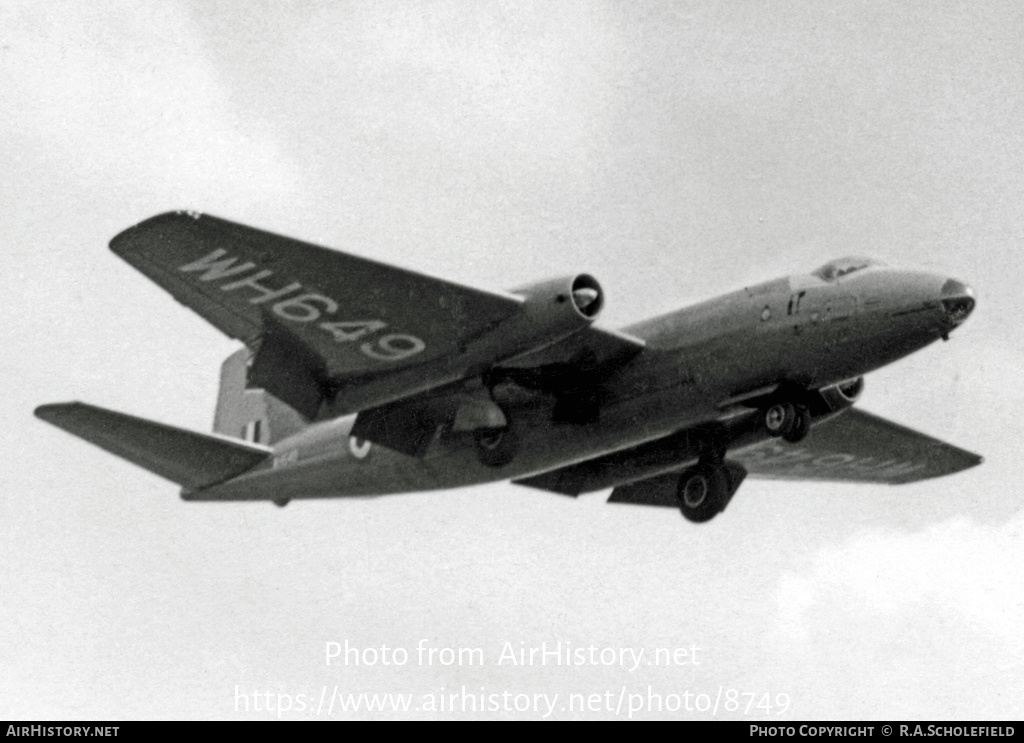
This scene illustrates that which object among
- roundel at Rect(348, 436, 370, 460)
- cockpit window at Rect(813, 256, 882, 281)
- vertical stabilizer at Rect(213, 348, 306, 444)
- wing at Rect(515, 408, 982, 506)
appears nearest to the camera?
cockpit window at Rect(813, 256, 882, 281)

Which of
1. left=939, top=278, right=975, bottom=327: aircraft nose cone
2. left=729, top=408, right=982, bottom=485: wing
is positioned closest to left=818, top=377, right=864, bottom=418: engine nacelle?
left=729, top=408, right=982, bottom=485: wing

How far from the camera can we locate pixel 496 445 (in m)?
19.1

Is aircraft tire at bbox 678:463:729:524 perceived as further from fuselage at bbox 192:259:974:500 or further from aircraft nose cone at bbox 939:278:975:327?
aircraft nose cone at bbox 939:278:975:327

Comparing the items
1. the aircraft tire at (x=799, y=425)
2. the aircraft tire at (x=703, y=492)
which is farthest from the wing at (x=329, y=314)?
the aircraft tire at (x=703, y=492)

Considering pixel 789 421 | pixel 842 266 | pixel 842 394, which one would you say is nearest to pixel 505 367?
pixel 789 421

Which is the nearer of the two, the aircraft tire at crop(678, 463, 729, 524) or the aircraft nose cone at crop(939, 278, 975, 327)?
the aircraft nose cone at crop(939, 278, 975, 327)

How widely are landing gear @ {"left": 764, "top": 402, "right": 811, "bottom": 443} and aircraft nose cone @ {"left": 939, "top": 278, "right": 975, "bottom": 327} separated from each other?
2402 millimetres

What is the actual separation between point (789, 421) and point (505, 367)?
12.5 ft

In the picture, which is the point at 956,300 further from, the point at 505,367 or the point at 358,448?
the point at 358,448

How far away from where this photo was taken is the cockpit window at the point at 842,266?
689 inches

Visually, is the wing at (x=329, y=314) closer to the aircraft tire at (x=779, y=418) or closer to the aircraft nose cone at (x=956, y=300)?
the aircraft tire at (x=779, y=418)

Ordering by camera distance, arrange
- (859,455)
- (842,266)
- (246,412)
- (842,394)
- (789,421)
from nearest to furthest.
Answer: (842,266)
(789,421)
(842,394)
(859,455)
(246,412)

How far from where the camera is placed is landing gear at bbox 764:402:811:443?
59.7ft
